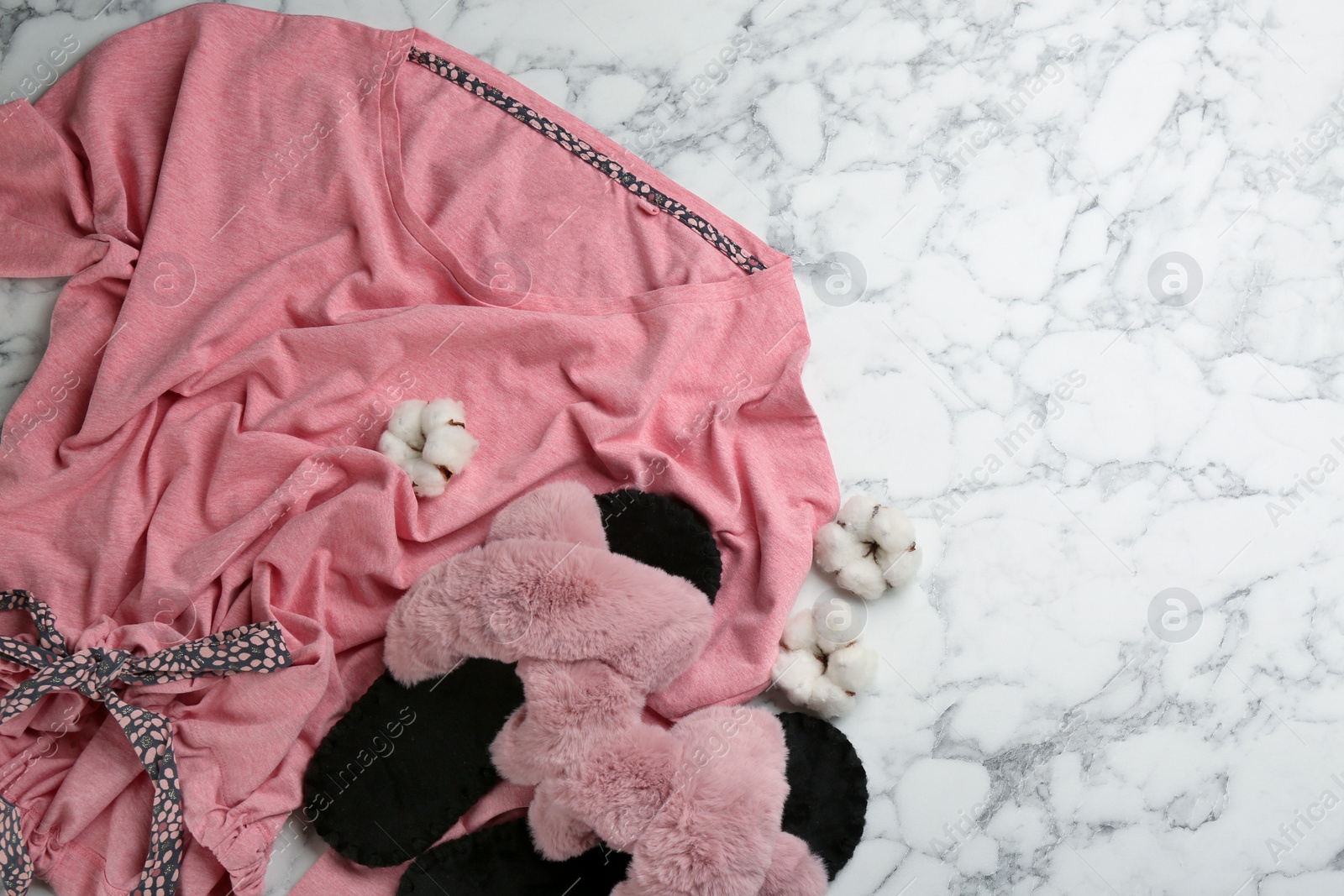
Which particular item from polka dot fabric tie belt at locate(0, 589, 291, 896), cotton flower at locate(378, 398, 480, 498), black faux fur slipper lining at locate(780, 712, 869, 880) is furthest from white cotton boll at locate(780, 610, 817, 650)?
polka dot fabric tie belt at locate(0, 589, 291, 896)

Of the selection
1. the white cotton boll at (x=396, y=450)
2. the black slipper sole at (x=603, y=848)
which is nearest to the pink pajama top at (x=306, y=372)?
the white cotton boll at (x=396, y=450)

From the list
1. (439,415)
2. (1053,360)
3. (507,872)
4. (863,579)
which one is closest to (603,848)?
(507,872)

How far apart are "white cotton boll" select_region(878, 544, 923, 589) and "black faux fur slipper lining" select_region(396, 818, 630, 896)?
51 cm

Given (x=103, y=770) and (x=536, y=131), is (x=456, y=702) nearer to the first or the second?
(x=103, y=770)

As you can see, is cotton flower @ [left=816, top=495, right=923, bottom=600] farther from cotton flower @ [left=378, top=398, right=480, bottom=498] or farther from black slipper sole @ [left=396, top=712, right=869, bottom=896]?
cotton flower @ [left=378, top=398, right=480, bottom=498]

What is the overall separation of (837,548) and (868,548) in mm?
52

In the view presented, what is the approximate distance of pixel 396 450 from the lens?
122cm

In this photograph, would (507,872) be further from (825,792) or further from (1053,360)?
(1053,360)

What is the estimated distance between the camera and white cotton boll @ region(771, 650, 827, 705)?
4.06 ft

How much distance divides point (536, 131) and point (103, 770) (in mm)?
1024

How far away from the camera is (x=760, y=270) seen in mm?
1330

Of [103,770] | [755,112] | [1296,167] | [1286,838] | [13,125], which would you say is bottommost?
[103,770]

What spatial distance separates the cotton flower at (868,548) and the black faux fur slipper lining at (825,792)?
0.68ft

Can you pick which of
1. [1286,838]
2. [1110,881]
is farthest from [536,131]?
[1286,838]
